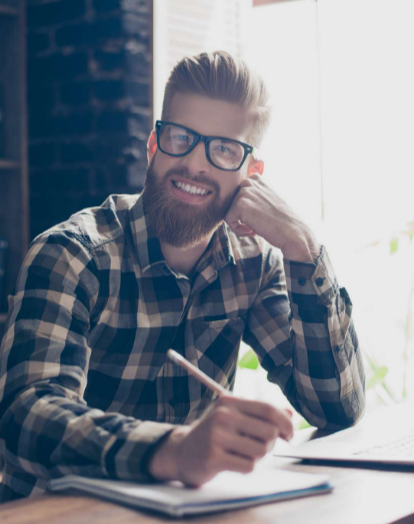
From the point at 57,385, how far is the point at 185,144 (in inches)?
26.1

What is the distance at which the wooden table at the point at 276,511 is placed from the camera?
77cm

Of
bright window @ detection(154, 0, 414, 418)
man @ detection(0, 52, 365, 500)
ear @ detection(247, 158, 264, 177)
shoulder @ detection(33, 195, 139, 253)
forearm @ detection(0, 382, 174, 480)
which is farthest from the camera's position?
bright window @ detection(154, 0, 414, 418)

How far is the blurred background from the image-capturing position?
8.59 ft

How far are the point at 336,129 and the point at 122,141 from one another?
2.75 feet

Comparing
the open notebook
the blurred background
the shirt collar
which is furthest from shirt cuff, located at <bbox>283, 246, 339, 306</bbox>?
Answer: the blurred background

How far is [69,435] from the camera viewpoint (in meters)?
0.95

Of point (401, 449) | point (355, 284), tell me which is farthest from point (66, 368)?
point (355, 284)

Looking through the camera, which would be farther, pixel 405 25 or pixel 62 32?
pixel 62 32

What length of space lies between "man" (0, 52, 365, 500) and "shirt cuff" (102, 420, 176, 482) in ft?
0.57

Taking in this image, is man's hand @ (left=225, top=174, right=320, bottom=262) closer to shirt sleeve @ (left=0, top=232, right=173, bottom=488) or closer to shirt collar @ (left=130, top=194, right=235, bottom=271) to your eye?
shirt collar @ (left=130, top=194, right=235, bottom=271)

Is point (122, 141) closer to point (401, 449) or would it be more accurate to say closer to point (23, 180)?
point (23, 180)

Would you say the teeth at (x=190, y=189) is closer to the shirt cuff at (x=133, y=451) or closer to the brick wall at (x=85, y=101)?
the shirt cuff at (x=133, y=451)

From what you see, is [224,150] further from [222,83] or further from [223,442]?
[223,442]

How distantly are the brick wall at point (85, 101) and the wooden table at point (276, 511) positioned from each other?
1.88 meters
